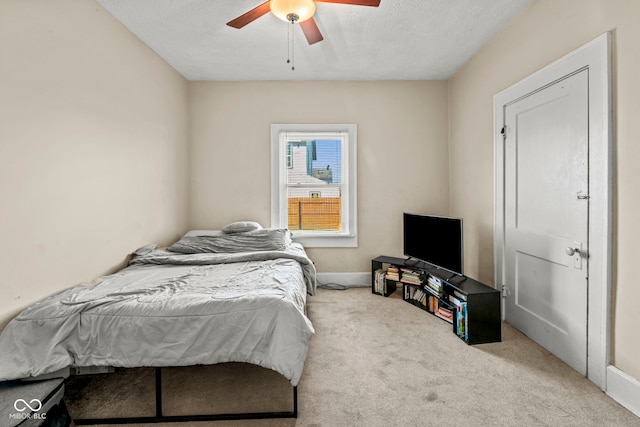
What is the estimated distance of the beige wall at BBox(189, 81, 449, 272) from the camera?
375 centimetres

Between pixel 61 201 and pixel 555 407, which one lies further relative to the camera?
pixel 61 201

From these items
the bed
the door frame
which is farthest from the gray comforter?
the door frame

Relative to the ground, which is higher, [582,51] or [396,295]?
[582,51]

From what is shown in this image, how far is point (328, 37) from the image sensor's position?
273cm

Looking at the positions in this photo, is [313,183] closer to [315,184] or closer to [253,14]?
[315,184]

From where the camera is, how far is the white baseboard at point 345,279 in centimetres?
382

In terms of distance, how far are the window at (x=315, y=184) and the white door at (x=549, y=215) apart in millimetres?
1728

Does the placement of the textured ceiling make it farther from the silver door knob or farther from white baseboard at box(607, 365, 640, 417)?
white baseboard at box(607, 365, 640, 417)

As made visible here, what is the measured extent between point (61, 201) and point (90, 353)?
40.6 inches

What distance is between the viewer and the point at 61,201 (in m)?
1.97

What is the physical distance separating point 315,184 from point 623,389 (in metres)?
3.08

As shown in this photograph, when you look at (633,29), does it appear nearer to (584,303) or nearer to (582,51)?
(582,51)

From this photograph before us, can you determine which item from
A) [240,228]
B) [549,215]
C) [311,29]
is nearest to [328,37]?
[311,29]

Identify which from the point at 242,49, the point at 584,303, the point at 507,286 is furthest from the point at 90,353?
the point at 507,286
